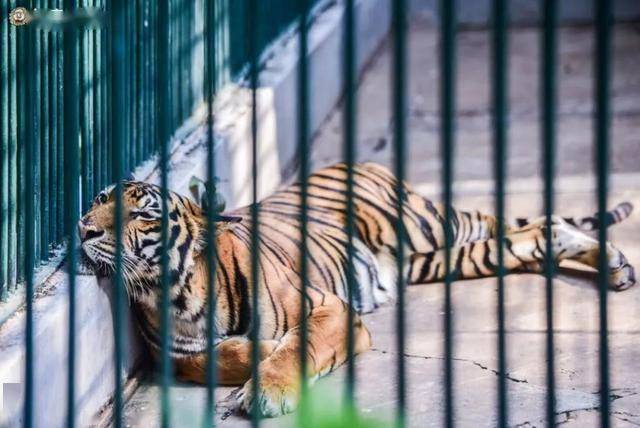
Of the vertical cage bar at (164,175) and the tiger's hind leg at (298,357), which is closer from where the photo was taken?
the vertical cage bar at (164,175)

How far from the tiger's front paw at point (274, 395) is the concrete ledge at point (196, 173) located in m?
0.45

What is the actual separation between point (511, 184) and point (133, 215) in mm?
3012

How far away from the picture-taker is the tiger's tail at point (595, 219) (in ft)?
21.8

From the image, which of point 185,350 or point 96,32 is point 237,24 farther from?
point 185,350

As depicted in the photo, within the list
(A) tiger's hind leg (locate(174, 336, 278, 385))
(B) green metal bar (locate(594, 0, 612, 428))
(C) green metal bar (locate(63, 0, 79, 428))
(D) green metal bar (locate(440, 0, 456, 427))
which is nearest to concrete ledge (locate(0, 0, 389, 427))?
(A) tiger's hind leg (locate(174, 336, 278, 385))

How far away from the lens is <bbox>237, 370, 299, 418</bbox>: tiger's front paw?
4.71 metres

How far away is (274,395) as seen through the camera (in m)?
4.73

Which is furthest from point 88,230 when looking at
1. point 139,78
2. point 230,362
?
point 139,78

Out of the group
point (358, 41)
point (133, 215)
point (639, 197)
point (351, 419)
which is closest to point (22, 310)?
point (133, 215)

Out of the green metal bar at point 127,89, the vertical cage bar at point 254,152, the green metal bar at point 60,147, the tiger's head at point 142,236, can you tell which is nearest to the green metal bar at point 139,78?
the green metal bar at point 127,89

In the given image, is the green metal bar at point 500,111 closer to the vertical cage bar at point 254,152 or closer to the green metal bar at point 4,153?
the vertical cage bar at point 254,152

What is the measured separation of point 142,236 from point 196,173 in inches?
46.4

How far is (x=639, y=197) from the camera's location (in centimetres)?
709

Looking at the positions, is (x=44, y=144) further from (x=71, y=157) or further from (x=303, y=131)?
(x=303, y=131)
